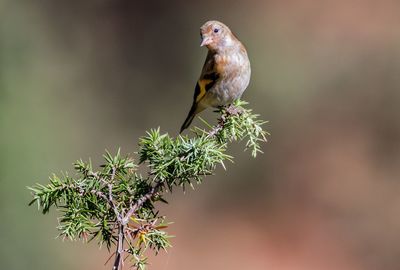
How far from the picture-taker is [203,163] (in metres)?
2.28

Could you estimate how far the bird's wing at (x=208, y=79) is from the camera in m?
4.95

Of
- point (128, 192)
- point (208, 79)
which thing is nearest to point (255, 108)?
point (208, 79)

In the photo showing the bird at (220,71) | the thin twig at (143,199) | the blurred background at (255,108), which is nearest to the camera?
the thin twig at (143,199)

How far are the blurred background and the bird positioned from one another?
5338 mm

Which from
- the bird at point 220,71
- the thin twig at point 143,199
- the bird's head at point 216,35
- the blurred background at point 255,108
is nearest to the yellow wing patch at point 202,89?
the bird at point 220,71

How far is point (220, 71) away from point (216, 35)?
9.4 inches

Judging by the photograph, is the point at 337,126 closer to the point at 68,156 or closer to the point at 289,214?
the point at 289,214

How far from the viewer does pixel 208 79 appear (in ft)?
16.4

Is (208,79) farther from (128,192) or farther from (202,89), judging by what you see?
(128,192)

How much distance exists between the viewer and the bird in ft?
15.9

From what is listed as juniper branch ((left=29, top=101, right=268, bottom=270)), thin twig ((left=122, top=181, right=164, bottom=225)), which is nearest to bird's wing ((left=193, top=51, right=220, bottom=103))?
juniper branch ((left=29, top=101, right=268, bottom=270))

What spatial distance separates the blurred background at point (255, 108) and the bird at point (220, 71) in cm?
534

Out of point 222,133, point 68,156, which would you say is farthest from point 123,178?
point 68,156

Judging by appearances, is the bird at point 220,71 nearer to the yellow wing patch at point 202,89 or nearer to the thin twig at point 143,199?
the yellow wing patch at point 202,89
